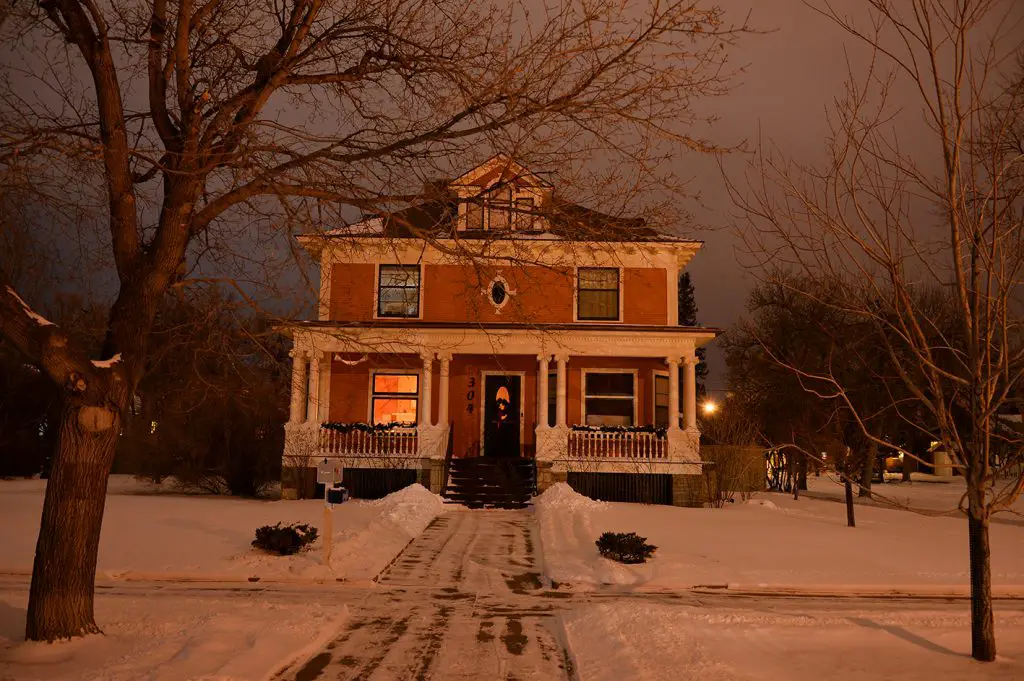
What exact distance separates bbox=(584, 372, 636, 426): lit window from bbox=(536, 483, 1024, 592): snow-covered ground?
3.36m

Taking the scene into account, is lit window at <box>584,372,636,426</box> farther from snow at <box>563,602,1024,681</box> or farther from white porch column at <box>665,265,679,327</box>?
snow at <box>563,602,1024,681</box>

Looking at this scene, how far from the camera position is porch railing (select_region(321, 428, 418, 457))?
20.0 m

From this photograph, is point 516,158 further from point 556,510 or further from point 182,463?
point 182,463

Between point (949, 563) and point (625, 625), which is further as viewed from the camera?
point (949, 563)

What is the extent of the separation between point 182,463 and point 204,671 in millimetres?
18304

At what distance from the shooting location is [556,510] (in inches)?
652

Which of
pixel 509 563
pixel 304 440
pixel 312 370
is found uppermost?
pixel 312 370

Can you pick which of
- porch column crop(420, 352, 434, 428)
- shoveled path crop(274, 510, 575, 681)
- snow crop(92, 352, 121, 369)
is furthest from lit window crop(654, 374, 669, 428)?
snow crop(92, 352, 121, 369)

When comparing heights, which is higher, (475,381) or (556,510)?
(475,381)

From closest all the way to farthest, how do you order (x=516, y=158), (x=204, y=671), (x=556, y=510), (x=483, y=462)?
(x=204, y=671) < (x=516, y=158) < (x=556, y=510) < (x=483, y=462)

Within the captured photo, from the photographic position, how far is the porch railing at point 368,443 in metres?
20.0

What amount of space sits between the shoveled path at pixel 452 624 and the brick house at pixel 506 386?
24.6 feet

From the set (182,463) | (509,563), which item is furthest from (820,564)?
(182,463)

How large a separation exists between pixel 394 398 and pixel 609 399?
6066mm
